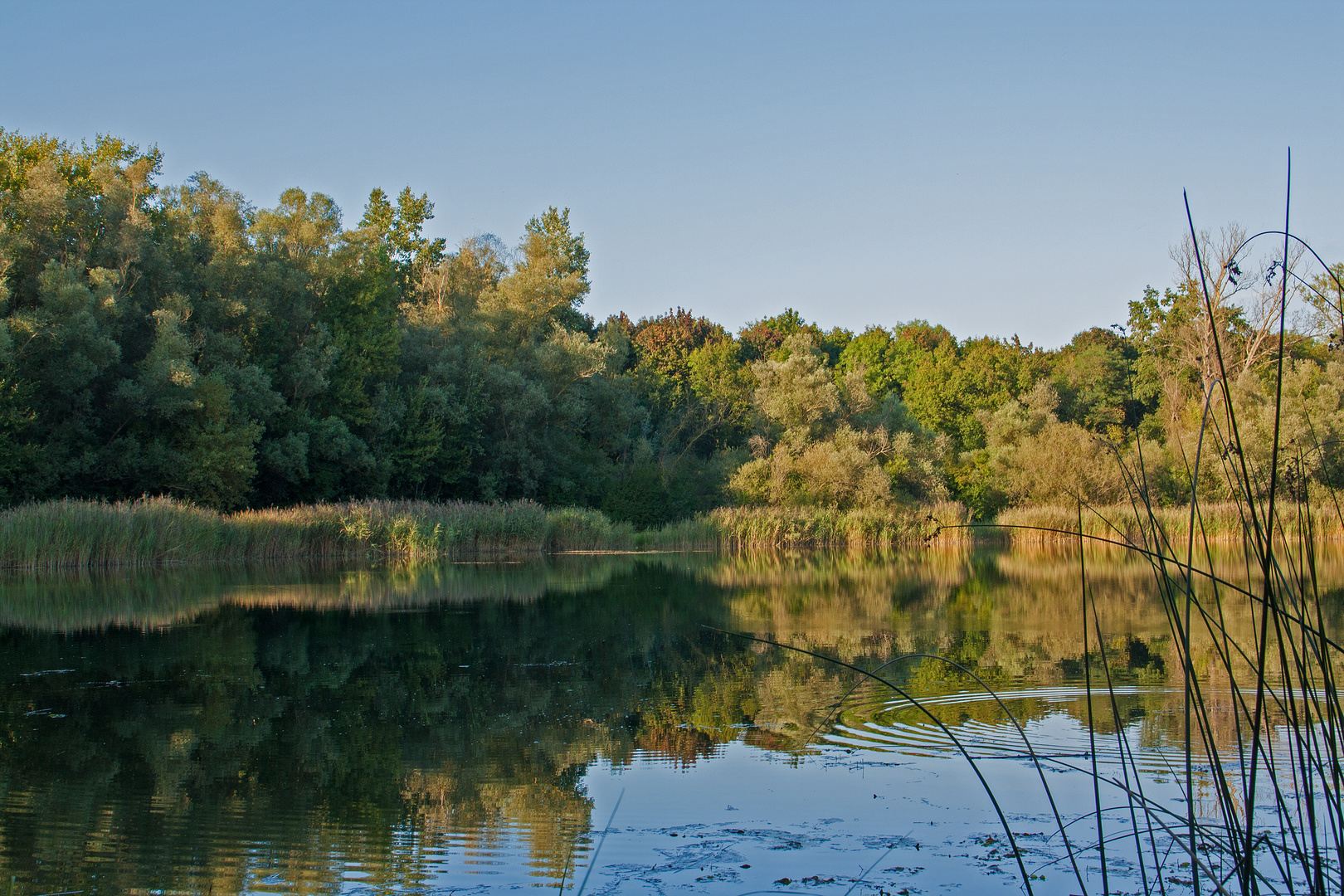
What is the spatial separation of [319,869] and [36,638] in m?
7.66

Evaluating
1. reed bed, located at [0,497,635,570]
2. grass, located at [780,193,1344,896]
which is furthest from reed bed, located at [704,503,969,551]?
grass, located at [780,193,1344,896]

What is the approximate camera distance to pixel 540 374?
120ft

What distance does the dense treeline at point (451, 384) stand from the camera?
80.4 ft

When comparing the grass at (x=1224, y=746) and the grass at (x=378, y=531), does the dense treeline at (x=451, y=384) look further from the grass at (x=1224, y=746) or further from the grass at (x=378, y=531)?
the grass at (x=1224, y=746)

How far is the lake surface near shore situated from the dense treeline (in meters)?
14.3

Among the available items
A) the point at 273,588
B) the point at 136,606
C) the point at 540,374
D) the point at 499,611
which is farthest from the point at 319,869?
the point at 540,374

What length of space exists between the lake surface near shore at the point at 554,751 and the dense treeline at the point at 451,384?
14.3m

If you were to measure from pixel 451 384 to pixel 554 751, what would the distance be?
1141 inches

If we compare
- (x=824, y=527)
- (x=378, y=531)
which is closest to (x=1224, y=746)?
(x=378, y=531)

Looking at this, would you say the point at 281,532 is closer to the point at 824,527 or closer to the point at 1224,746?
the point at 824,527

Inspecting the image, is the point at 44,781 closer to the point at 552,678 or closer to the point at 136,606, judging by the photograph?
the point at 552,678

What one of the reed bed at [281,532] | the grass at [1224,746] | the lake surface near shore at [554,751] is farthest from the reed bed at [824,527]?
the grass at [1224,746]

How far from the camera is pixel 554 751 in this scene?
5555 millimetres

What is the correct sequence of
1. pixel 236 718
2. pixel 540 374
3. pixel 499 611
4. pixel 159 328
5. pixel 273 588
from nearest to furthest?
1. pixel 236 718
2. pixel 499 611
3. pixel 273 588
4. pixel 159 328
5. pixel 540 374
